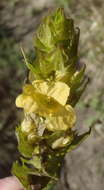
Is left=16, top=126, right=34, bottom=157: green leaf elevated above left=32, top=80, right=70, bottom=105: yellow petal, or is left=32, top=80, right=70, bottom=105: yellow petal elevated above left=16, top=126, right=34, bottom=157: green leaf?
left=32, top=80, right=70, bottom=105: yellow petal

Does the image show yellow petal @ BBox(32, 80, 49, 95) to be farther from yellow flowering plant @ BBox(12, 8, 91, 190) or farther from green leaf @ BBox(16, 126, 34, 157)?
green leaf @ BBox(16, 126, 34, 157)

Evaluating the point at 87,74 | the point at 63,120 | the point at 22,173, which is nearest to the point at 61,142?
the point at 63,120

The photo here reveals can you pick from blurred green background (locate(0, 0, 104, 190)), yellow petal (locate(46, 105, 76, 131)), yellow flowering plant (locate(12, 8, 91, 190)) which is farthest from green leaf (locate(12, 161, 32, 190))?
blurred green background (locate(0, 0, 104, 190))

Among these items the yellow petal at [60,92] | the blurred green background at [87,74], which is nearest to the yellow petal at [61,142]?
the yellow petal at [60,92]

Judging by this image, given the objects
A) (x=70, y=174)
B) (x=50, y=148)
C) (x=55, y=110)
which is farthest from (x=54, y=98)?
(x=70, y=174)

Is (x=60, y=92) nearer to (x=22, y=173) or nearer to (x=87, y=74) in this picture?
(x=22, y=173)
